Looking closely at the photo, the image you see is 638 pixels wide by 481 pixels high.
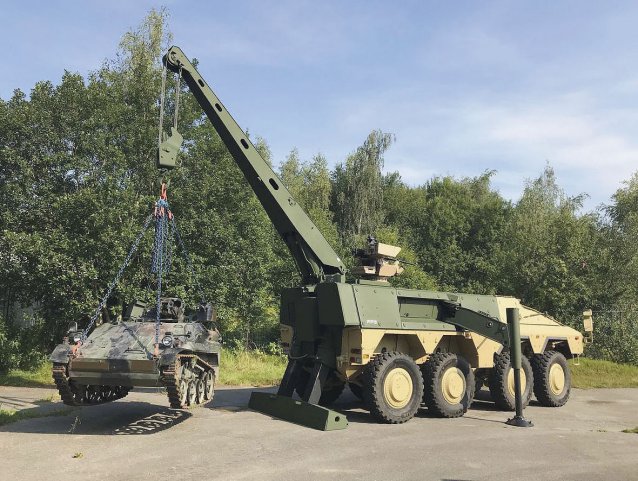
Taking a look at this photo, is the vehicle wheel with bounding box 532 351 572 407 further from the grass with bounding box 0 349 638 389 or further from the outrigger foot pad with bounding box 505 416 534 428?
the outrigger foot pad with bounding box 505 416 534 428

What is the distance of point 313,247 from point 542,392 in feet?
19.2

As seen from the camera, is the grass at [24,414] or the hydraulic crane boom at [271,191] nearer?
the grass at [24,414]

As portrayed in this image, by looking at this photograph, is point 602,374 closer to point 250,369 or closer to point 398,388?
point 250,369

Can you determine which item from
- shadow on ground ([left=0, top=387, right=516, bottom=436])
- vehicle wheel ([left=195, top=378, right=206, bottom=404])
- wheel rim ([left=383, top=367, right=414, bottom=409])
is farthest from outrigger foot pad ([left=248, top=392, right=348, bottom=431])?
vehicle wheel ([left=195, top=378, right=206, bottom=404])

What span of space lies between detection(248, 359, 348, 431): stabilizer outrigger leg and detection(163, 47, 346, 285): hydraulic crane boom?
172 centimetres

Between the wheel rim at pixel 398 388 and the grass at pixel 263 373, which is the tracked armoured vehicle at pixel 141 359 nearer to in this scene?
the wheel rim at pixel 398 388

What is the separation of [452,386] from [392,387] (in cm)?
148

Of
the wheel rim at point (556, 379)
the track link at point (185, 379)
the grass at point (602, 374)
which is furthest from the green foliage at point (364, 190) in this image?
the track link at point (185, 379)

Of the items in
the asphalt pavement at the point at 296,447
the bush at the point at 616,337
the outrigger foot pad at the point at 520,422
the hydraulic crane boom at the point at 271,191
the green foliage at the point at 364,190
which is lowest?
the asphalt pavement at the point at 296,447

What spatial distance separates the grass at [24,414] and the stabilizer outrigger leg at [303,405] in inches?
133

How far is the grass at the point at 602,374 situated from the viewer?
1667 centimetres

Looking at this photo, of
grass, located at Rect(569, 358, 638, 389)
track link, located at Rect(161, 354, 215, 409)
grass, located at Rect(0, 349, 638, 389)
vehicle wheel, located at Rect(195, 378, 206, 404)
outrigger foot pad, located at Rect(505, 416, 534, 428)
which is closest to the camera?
track link, located at Rect(161, 354, 215, 409)

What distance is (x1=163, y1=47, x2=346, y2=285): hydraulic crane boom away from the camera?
34.7 ft

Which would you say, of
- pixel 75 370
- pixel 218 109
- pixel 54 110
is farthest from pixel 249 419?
pixel 54 110
